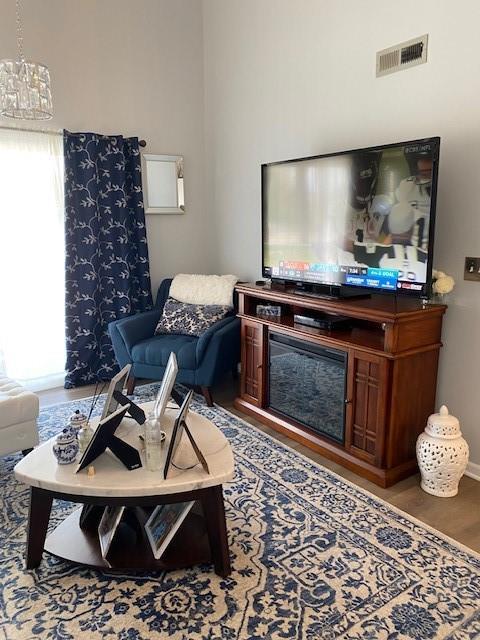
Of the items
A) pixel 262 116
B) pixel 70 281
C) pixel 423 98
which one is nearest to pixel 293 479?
pixel 423 98

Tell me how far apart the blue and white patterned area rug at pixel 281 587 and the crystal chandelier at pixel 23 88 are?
208 centimetres

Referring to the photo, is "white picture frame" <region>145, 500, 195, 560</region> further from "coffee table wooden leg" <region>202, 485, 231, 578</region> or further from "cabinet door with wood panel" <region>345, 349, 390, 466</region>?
"cabinet door with wood panel" <region>345, 349, 390, 466</region>

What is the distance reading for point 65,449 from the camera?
1.96m

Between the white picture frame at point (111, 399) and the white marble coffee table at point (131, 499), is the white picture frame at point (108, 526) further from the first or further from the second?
the white picture frame at point (111, 399)

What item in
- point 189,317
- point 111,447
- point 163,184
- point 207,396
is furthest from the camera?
point 163,184

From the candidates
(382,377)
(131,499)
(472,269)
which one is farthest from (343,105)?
(131,499)

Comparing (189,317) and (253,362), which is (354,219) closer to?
(253,362)

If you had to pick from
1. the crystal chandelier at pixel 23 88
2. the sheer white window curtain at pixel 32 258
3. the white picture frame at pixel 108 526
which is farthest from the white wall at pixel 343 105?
the white picture frame at pixel 108 526

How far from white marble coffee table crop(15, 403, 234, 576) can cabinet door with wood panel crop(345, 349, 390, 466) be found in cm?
92

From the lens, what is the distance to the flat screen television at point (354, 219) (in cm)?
247

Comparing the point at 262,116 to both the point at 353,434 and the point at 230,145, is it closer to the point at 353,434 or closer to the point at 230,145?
the point at 230,145

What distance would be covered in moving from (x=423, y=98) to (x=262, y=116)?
1.51 metres

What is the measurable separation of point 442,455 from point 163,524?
1398mm

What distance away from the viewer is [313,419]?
10.1ft
